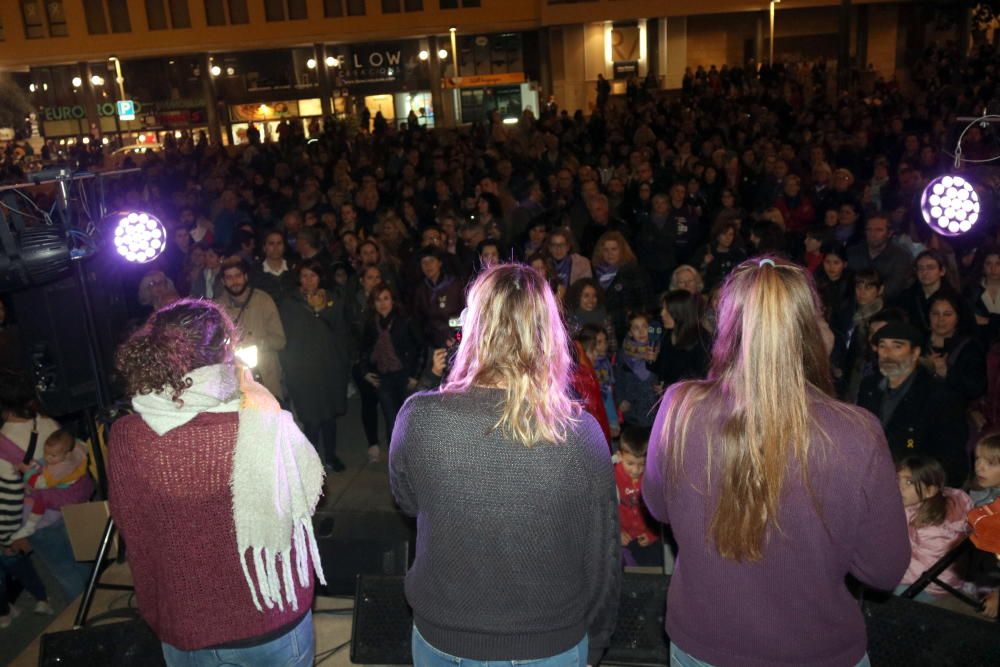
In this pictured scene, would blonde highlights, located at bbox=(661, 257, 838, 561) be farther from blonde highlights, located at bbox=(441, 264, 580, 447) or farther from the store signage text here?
the store signage text

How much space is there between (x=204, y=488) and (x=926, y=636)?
9.04 feet

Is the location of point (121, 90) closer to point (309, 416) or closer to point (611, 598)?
point (309, 416)

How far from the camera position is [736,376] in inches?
70.5

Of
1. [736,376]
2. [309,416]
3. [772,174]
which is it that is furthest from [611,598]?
[772,174]

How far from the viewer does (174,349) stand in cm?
207

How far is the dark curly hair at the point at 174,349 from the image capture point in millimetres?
2039

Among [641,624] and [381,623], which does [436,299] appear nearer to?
[381,623]

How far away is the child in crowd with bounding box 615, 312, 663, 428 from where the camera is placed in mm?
5812

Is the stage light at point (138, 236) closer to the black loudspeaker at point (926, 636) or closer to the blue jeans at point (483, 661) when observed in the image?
the blue jeans at point (483, 661)

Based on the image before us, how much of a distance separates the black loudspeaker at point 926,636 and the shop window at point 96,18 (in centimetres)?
3018

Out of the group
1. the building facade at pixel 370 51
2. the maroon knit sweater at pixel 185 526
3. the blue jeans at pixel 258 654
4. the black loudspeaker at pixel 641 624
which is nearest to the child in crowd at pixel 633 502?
the black loudspeaker at pixel 641 624

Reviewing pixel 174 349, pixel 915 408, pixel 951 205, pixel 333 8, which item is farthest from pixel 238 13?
pixel 174 349

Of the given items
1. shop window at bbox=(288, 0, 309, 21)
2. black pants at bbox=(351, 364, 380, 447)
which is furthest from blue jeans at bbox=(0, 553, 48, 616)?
shop window at bbox=(288, 0, 309, 21)

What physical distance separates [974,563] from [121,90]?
29614 millimetres
